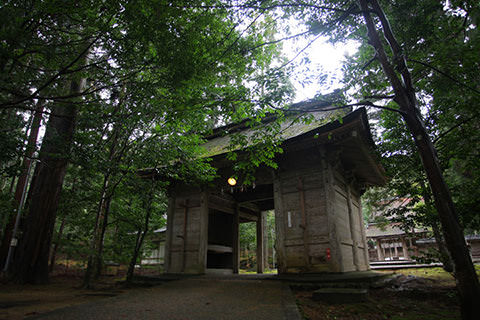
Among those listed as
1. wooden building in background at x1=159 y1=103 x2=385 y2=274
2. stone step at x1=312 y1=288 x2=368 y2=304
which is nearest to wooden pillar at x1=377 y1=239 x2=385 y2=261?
wooden building in background at x1=159 y1=103 x2=385 y2=274

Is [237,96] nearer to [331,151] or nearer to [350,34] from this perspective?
[350,34]

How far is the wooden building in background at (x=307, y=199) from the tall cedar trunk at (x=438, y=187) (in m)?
1.65

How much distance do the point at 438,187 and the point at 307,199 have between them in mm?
4481

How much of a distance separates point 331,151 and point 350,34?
3343mm

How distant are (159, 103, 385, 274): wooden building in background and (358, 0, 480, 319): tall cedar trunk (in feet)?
5.43

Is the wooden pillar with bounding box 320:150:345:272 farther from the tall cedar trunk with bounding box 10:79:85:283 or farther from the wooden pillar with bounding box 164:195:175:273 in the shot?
the tall cedar trunk with bounding box 10:79:85:283

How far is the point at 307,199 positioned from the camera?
27.5 ft

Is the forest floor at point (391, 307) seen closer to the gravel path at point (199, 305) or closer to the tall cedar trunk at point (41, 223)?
the gravel path at point (199, 305)

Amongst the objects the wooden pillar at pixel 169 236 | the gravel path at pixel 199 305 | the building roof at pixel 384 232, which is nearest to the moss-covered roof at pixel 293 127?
the wooden pillar at pixel 169 236

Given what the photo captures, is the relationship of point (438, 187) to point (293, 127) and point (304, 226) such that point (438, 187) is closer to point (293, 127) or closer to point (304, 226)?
point (304, 226)

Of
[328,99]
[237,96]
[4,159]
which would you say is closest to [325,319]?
[328,99]

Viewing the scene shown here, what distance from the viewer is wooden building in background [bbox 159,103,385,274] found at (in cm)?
766

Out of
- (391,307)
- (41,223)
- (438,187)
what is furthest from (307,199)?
(41,223)

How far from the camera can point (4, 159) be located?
5.24 metres
